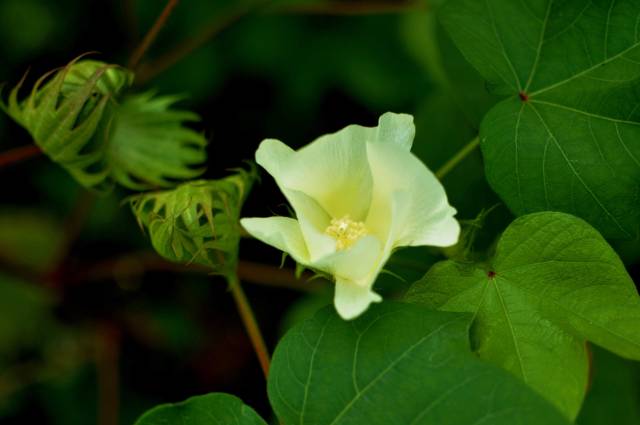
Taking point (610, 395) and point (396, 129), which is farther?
point (610, 395)

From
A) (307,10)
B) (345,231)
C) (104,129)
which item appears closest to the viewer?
(345,231)

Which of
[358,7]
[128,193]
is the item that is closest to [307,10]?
[358,7]

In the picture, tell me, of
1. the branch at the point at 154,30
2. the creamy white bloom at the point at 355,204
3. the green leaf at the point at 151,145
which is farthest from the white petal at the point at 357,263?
the branch at the point at 154,30

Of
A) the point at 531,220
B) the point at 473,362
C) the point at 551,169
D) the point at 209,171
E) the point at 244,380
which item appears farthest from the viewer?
the point at 244,380

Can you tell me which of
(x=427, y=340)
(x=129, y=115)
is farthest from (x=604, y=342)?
(x=129, y=115)

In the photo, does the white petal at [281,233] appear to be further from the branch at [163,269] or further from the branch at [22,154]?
the branch at [163,269]

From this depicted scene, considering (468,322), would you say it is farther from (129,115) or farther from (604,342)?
(129,115)

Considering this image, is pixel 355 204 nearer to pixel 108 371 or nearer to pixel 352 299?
pixel 352 299
